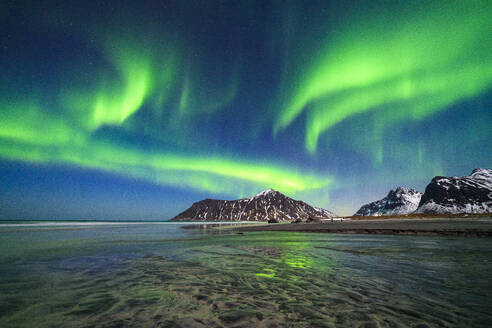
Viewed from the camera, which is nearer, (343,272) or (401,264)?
(343,272)

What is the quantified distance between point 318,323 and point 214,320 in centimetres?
220

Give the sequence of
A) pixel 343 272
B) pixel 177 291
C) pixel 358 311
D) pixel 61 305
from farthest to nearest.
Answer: pixel 343 272
pixel 177 291
pixel 61 305
pixel 358 311

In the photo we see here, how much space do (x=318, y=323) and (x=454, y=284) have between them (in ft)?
19.0

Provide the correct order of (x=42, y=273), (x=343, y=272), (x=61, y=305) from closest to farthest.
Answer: (x=61, y=305), (x=343, y=272), (x=42, y=273)

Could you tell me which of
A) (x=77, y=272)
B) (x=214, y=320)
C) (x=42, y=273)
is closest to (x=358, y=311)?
(x=214, y=320)

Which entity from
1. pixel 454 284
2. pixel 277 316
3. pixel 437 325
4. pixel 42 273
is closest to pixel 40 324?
pixel 277 316

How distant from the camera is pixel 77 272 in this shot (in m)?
9.57

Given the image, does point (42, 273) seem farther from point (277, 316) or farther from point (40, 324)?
point (277, 316)

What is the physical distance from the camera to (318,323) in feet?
14.5

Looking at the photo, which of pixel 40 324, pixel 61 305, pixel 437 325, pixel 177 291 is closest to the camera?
pixel 437 325

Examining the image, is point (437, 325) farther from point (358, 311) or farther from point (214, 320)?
point (214, 320)

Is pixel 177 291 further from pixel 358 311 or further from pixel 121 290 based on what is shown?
pixel 358 311

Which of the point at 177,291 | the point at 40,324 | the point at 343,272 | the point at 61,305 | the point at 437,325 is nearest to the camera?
the point at 437,325

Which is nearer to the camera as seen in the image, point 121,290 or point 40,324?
point 40,324
